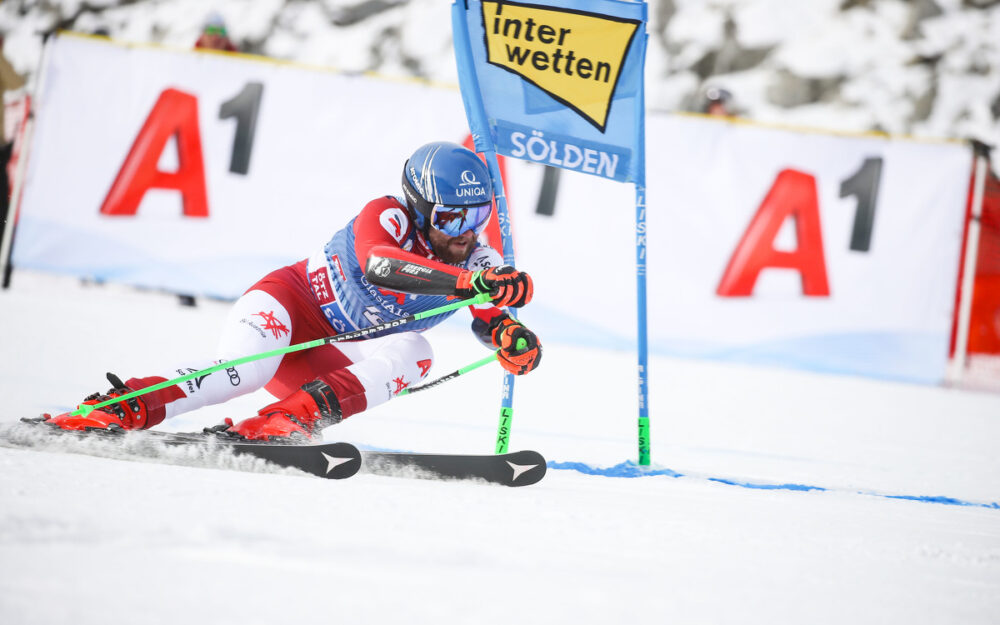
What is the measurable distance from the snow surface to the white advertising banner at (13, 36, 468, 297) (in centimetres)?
451

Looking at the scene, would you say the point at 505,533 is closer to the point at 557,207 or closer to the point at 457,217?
the point at 457,217

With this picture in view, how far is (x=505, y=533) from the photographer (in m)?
2.54

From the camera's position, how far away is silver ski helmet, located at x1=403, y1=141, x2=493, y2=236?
12.1 feet

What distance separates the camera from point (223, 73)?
10.0m

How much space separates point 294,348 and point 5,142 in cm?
853

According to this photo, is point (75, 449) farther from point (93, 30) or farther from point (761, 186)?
point (93, 30)

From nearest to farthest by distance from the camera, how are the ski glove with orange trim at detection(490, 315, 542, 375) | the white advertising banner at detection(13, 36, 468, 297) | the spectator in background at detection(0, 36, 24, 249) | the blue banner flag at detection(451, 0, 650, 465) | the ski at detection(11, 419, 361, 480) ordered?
the ski at detection(11, 419, 361, 480) < the ski glove with orange trim at detection(490, 315, 542, 375) < the blue banner flag at detection(451, 0, 650, 465) < the white advertising banner at detection(13, 36, 468, 297) < the spectator in background at detection(0, 36, 24, 249)

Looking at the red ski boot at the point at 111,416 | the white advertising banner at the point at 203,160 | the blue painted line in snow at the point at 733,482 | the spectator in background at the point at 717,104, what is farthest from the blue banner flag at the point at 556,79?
the spectator in background at the point at 717,104

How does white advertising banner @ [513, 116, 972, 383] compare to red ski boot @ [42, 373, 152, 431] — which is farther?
white advertising banner @ [513, 116, 972, 383]

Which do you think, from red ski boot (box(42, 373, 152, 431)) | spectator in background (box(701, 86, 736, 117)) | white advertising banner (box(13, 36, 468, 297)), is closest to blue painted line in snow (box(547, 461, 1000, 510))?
red ski boot (box(42, 373, 152, 431))

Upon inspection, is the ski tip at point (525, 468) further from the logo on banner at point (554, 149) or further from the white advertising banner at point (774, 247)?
the white advertising banner at point (774, 247)

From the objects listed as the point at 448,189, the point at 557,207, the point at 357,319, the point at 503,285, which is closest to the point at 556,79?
the point at 448,189

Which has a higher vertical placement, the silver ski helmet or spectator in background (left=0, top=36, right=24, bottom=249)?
spectator in background (left=0, top=36, right=24, bottom=249)

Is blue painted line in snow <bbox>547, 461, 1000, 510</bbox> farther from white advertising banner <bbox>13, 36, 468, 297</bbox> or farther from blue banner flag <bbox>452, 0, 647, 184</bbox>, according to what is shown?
white advertising banner <bbox>13, 36, 468, 297</bbox>
